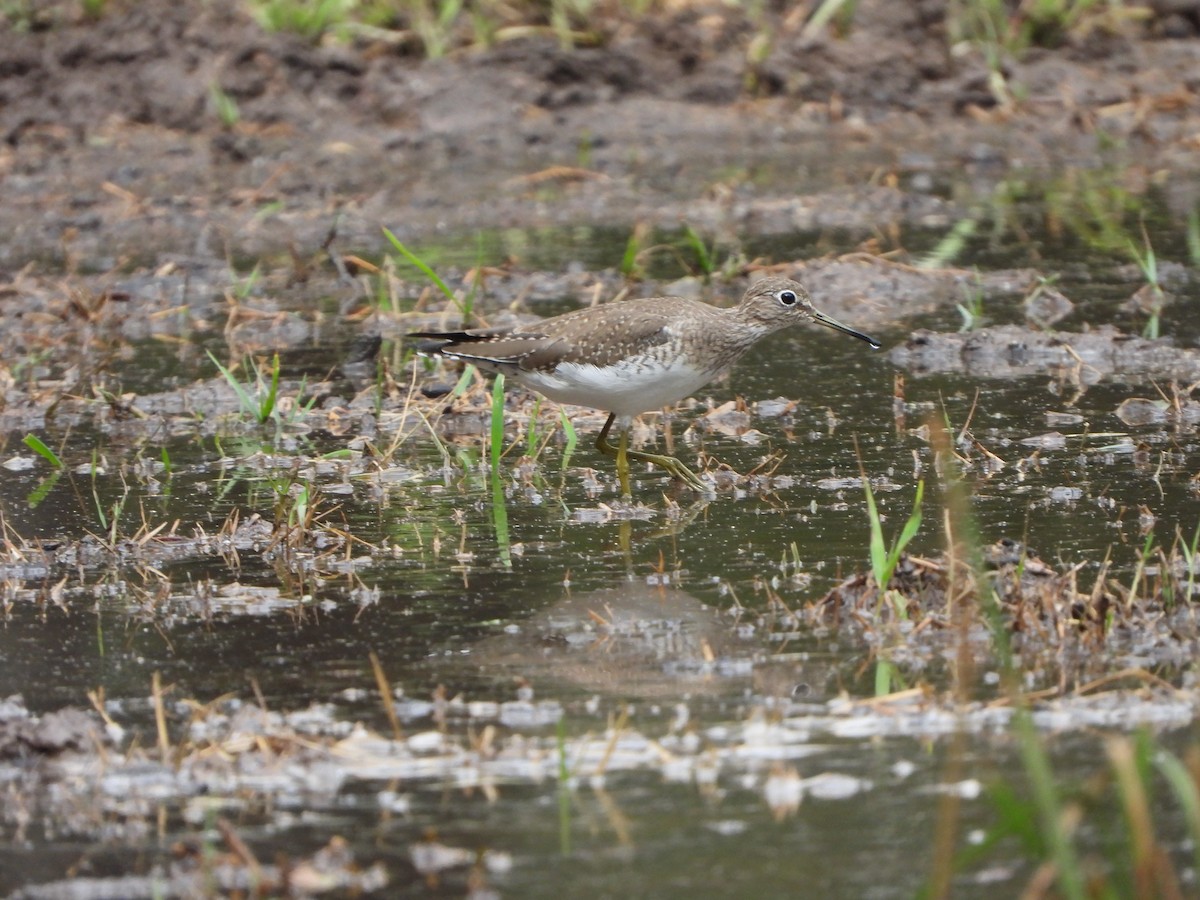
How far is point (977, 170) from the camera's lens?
1518cm

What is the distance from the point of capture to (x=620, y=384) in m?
7.68

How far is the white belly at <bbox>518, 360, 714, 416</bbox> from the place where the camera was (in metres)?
7.68

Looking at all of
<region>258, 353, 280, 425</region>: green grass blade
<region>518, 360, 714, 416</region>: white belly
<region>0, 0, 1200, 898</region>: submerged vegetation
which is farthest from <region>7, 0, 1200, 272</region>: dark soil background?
<region>518, 360, 714, 416</region>: white belly

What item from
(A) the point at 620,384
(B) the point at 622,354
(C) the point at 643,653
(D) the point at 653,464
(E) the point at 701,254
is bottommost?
(D) the point at 653,464

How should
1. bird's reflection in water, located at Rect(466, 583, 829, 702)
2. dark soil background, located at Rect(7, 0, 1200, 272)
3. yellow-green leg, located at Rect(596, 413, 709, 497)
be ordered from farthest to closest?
dark soil background, located at Rect(7, 0, 1200, 272), yellow-green leg, located at Rect(596, 413, 709, 497), bird's reflection in water, located at Rect(466, 583, 829, 702)

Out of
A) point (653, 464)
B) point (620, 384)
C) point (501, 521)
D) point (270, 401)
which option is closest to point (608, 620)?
point (501, 521)

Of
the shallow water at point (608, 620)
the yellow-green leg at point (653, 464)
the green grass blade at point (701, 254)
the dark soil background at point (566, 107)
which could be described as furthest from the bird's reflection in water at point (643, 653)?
the dark soil background at point (566, 107)

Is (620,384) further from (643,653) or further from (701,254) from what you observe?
(701,254)

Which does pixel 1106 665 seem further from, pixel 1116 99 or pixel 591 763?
pixel 1116 99

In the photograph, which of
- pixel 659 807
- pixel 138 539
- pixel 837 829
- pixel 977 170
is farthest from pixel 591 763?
pixel 977 170

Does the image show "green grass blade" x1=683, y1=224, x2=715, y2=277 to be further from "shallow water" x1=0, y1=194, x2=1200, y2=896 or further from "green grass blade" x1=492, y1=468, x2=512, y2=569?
"green grass blade" x1=492, y1=468, x2=512, y2=569

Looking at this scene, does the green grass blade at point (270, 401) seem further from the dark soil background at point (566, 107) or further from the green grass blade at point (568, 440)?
the dark soil background at point (566, 107)

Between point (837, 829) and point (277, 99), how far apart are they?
1276cm

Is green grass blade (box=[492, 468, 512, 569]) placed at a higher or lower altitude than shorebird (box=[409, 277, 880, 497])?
lower
